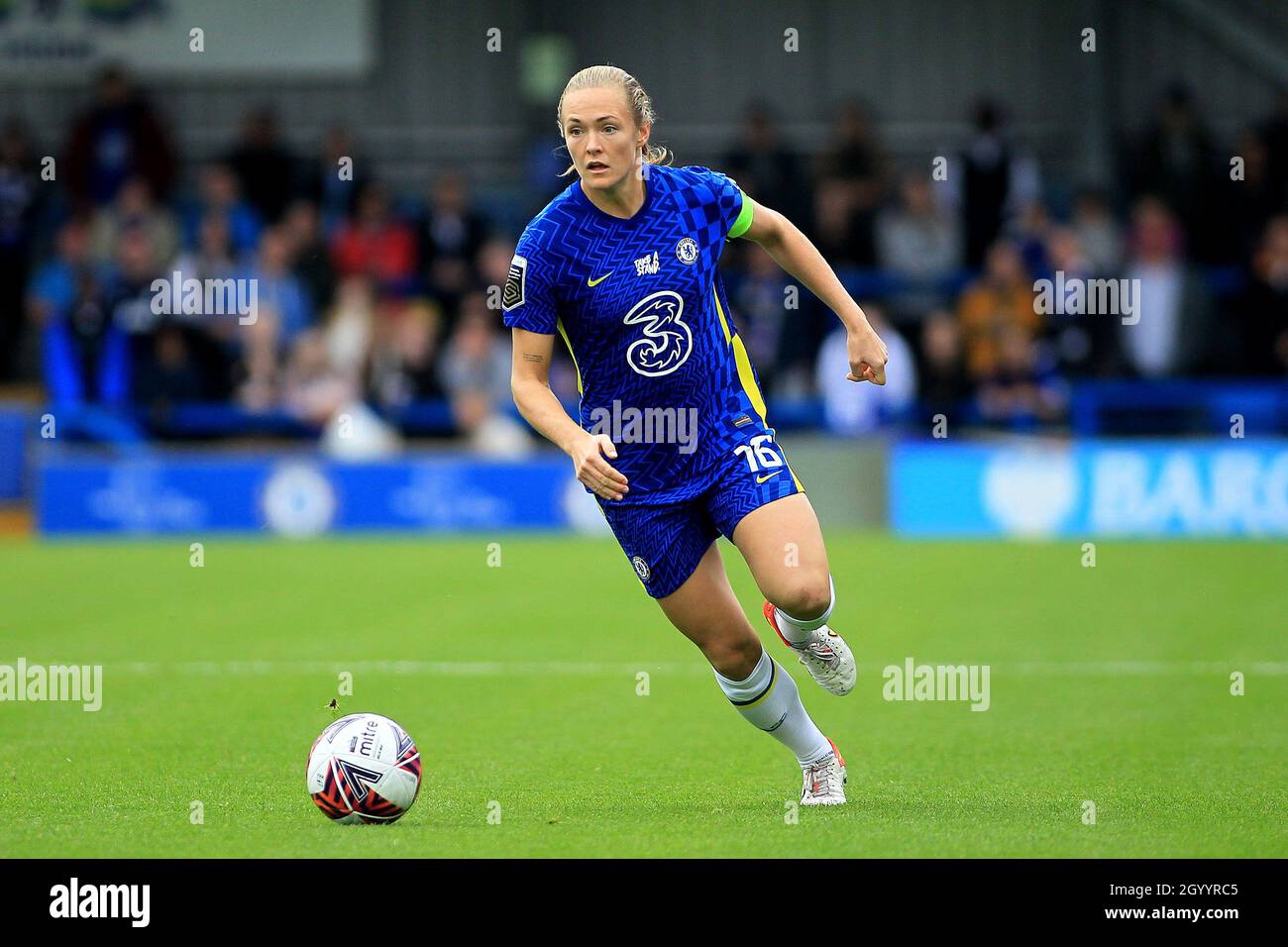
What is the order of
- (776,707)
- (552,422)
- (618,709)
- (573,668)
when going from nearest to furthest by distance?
(552,422), (776,707), (618,709), (573,668)

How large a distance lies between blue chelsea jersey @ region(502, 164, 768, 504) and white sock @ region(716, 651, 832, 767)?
67 cm

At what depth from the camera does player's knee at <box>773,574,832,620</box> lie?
20.4 feet

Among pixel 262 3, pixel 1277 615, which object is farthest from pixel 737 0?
pixel 1277 615

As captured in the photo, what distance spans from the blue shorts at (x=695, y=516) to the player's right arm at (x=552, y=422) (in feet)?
1.18

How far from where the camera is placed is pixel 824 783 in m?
6.62

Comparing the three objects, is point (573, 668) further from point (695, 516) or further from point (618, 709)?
point (695, 516)

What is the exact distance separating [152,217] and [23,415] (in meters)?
2.70

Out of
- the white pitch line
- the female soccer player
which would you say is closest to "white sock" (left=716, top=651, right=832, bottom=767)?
the female soccer player

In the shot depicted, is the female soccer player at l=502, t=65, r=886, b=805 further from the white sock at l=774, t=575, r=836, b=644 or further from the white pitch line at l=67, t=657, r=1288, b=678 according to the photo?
the white pitch line at l=67, t=657, r=1288, b=678

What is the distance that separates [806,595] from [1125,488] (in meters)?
11.3

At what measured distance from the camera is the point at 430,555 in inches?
625

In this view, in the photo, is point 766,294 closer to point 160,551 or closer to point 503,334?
point 503,334

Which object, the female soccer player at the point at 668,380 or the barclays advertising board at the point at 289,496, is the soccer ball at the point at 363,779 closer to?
the female soccer player at the point at 668,380

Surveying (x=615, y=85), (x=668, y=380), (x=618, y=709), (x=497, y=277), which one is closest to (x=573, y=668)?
(x=618, y=709)
